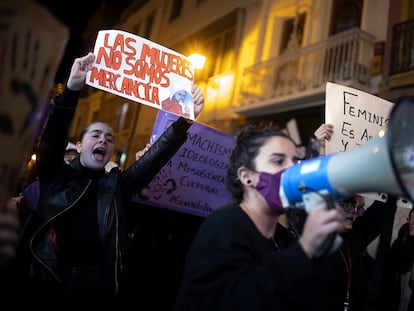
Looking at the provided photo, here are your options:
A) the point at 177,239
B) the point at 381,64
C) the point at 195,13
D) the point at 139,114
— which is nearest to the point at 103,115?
the point at 139,114

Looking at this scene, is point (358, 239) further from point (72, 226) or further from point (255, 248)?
point (72, 226)

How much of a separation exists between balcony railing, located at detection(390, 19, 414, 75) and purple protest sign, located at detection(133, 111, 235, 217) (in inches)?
193

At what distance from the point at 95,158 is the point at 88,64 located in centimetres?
57

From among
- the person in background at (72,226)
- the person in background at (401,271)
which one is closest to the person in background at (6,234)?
the person in background at (72,226)

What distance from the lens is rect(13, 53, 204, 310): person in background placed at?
1.93 m

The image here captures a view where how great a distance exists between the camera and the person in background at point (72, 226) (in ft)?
Result: 6.32

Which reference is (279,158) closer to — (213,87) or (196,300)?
(196,300)

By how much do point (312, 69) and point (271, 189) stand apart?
7707 mm

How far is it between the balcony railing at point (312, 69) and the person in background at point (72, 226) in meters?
6.40

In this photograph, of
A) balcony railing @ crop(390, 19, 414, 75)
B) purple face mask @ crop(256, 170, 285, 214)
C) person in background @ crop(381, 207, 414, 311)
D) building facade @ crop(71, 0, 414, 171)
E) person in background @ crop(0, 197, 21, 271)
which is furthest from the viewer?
building facade @ crop(71, 0, 414, 171)

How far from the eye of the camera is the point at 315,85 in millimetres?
8141

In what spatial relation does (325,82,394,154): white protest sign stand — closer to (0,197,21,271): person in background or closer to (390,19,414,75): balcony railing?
(0,197,21,271): person in background

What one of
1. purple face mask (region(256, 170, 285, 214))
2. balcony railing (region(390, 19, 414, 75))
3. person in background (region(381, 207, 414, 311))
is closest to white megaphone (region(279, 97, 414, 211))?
purple face mask (region(256, 170, 285, 214))

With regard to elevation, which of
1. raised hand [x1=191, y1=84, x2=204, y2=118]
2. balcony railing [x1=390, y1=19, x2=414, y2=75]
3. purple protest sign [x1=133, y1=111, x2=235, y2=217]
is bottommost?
purple protest sign [x1=133, y1=111, x2=235, y2=217]
